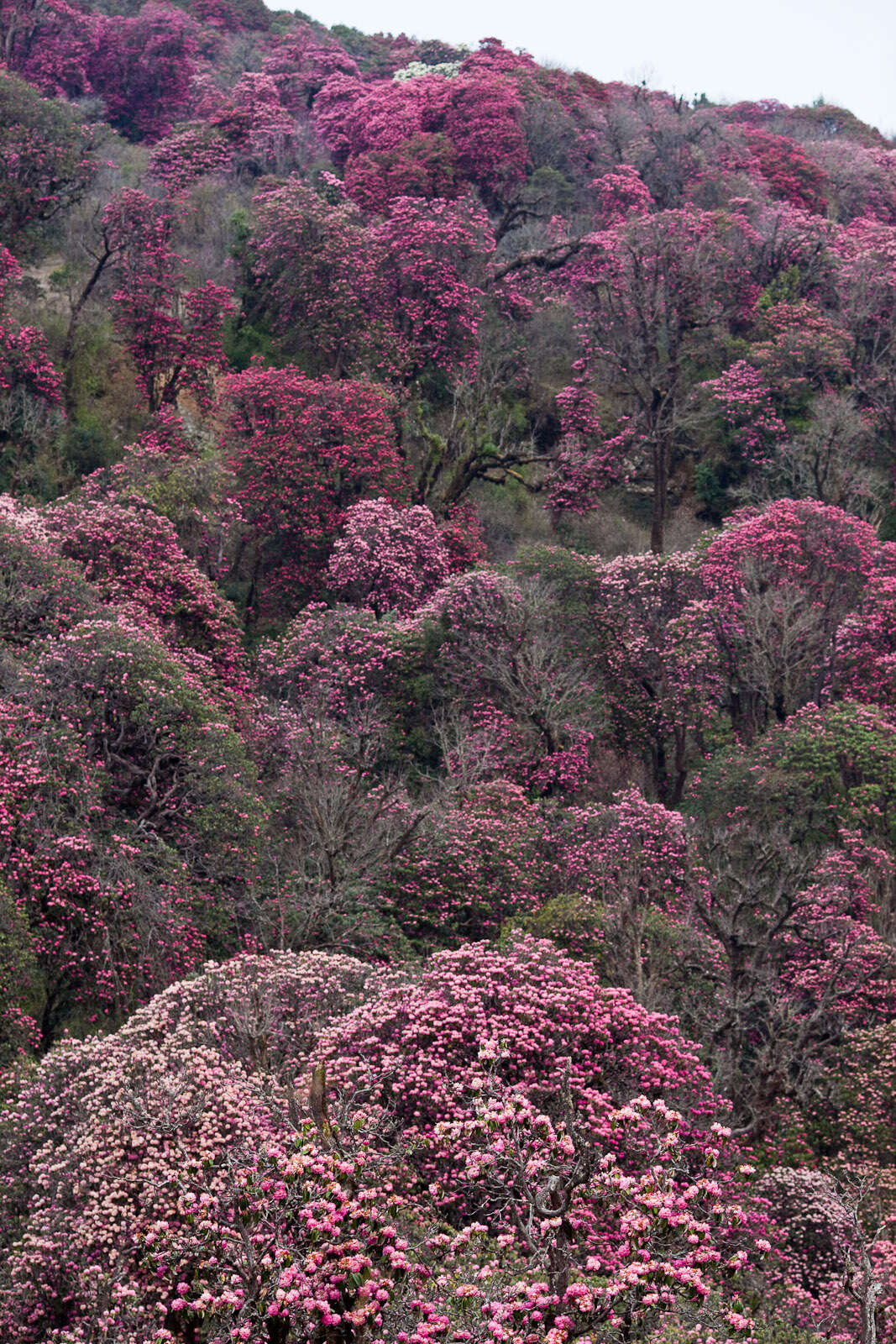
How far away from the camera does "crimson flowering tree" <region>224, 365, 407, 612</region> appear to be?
3050 centimetres

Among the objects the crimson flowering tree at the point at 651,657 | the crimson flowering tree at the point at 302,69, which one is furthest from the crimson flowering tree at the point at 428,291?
the crimson flowering tree at the point at 302,69

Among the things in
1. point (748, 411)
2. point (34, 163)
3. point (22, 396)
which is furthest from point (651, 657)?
point (34, 163)

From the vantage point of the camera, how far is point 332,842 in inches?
760

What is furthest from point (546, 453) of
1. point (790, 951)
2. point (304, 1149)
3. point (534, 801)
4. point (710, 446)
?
point (304, 1149)

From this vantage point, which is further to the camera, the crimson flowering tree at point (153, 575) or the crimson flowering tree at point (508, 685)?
the crimson flowering tree at point (508, 685)

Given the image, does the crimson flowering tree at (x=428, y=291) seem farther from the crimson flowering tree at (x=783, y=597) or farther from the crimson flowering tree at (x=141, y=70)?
the crimson flowering tree at (x=141, y=70)

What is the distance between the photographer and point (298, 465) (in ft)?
100

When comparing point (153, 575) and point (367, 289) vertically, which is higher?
point (367, 289)

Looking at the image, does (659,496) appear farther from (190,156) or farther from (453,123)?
(190,156)

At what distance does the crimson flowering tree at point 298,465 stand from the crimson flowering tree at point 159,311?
8.81ft

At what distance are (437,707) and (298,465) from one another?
845 cm

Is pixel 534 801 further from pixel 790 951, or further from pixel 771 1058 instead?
pixel 771 1058

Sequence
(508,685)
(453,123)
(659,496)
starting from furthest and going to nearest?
(453,123) → (659,496) → (508,685)

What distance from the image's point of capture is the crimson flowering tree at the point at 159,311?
33562 mm
